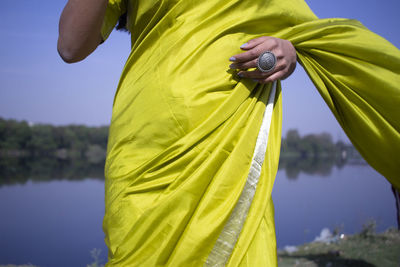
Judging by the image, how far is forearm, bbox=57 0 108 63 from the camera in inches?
40.0

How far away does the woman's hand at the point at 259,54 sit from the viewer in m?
1.11

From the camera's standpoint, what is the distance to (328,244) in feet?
17.8

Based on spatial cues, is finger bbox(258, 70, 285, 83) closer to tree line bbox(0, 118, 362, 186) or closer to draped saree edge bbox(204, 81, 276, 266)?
draped saree edge bbox(204, 81, 276, 266)

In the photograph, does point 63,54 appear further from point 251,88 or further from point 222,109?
point 251,88

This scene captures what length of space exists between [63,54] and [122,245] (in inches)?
26.4

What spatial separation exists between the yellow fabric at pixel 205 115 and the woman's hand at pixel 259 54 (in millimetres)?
46

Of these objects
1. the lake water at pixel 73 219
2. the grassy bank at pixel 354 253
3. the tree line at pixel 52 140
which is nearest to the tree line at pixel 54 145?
the tree line at pixel 52 140

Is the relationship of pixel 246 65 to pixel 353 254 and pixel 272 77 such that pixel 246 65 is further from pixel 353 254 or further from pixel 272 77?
pixel 353 254

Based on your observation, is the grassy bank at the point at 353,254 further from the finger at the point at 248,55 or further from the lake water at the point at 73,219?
the finger at the point at 248,55

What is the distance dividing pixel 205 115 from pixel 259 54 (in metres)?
0.29

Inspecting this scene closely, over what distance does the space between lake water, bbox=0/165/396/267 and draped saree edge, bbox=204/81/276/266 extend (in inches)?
222

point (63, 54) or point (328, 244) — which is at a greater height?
point (63, 54)

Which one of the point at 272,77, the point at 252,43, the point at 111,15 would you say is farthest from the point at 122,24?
the point at 272,77

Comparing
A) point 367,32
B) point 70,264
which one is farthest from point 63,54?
point 70,264
